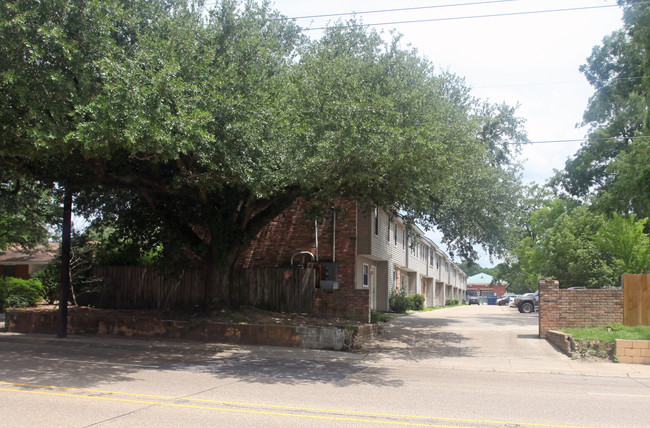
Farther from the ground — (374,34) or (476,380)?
(374,34)

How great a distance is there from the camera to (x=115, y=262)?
20.9m

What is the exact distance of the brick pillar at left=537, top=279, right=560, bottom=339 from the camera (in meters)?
16.6

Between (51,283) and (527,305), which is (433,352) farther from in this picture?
(527,305)

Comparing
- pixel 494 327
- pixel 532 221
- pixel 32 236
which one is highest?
pixel 532 221

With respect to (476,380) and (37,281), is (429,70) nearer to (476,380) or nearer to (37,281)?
(476,380)

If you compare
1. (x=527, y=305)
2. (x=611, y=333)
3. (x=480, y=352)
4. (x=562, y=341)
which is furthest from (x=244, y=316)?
(x=527, y=305)

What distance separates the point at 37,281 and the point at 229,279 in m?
12.6

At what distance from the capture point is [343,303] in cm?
1827

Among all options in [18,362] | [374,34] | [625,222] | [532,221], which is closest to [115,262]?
[18,362]

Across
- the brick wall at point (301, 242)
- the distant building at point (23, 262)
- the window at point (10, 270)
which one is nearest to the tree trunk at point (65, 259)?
the brick wall at point (301, 242)

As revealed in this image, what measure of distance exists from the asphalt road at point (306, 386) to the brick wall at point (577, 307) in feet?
4.19

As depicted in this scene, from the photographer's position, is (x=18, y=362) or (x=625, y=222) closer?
(x=18, y=362)

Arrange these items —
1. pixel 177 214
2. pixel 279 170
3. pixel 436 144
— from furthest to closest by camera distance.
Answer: pixel 177 214
pixel 279 170
pixel 436 144

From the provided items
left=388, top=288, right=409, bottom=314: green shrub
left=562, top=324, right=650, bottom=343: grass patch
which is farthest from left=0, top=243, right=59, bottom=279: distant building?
left=562, top=324, right=650, bottom=343: grass patch
